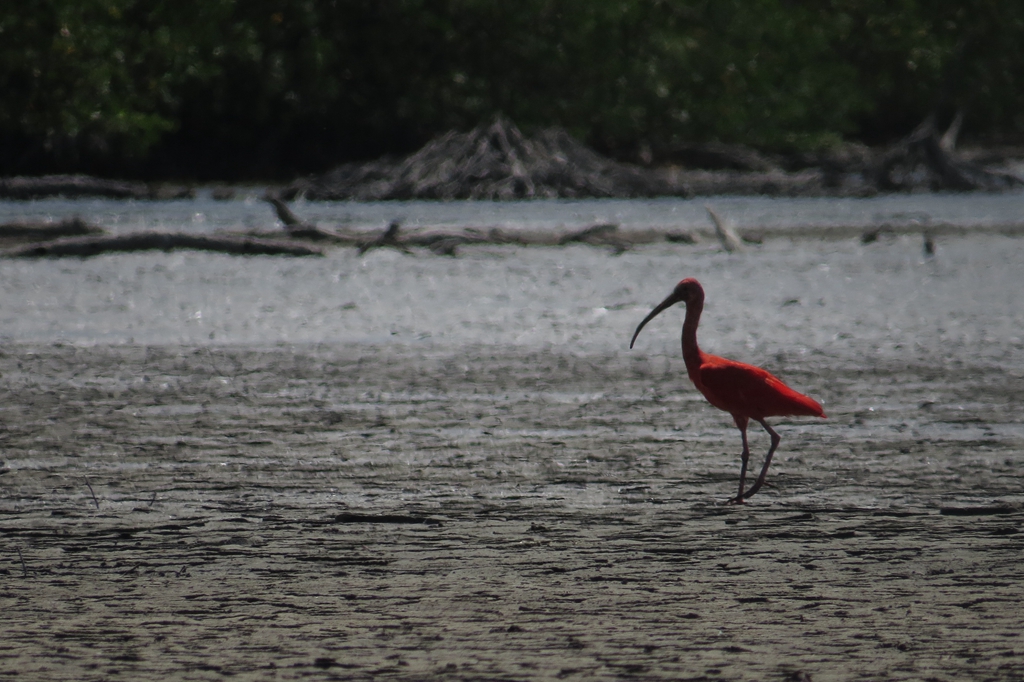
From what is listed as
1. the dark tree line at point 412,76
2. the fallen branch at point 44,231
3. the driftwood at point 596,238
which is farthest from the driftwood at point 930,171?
the fallen branch at point 44,231

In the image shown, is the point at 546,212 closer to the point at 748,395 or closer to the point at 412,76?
the point at 412,76

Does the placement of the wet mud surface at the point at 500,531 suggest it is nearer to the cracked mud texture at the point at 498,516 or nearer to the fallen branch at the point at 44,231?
the cracked mud texture at the point at 498,516

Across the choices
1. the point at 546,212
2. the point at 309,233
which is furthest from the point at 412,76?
the point at 309,233

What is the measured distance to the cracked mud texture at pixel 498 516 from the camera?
338 cm

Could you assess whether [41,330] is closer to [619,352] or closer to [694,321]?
[619,352]

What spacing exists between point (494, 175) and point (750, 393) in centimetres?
2295

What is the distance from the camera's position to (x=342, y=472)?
536cm

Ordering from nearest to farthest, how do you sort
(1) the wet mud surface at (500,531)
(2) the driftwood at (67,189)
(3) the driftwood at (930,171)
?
(1) the wet mud surface at (500,531) → (2) the driftwood at (67,189) → (3) the driftwood at (930,171)

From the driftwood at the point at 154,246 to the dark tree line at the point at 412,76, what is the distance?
18.0m

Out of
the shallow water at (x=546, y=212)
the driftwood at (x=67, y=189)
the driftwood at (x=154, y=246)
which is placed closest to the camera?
the driftwood at (x=154, y=246)

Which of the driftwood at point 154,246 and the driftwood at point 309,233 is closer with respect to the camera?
the driftwood at point 154,246

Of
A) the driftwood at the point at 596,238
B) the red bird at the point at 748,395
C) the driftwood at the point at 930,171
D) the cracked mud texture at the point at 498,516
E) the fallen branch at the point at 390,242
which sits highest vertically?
the red bird at the point at 748,395

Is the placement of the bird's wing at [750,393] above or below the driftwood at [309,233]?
above

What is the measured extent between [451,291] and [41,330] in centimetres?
370
